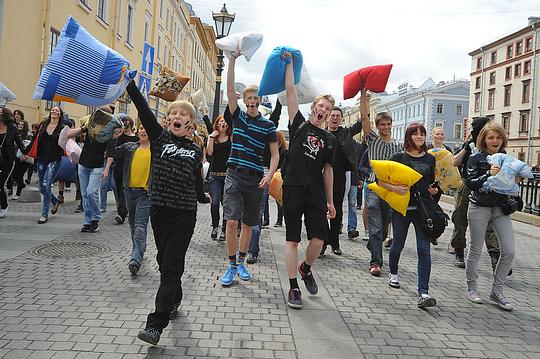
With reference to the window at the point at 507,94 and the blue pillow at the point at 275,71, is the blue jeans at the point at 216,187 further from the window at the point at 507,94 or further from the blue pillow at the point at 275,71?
the window at the point at 507,94

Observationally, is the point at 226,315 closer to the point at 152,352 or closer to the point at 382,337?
the point at 152,352

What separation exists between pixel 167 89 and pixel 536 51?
183ft

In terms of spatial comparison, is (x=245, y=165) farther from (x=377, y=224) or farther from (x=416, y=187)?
(x=377, y=224)

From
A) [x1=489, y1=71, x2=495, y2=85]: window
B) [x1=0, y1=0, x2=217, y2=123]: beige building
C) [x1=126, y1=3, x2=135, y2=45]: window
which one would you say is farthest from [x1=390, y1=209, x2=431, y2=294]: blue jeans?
[x1=489, y1=71, x2=495, y2=85]: window

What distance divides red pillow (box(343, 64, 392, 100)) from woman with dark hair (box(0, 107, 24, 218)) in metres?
5.71

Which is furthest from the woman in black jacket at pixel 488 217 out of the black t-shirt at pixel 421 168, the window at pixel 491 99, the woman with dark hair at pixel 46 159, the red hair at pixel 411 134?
the window at pixel 491 99

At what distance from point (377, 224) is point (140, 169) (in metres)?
2.92

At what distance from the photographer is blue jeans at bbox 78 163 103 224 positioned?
727 cm

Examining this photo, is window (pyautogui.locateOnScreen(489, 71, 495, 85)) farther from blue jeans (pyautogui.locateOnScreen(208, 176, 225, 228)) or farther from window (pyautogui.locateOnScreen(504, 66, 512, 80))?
blue jeans (pyautogui.locateOnScreen(208, 176, 225, 228))

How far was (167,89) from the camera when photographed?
493cm

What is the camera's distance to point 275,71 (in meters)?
4.58

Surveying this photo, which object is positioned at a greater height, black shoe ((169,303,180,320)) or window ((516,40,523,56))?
window ((516,40,523,56))

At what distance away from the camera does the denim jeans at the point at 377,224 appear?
18.6ft

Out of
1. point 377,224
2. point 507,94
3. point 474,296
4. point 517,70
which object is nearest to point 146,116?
point 377,224
